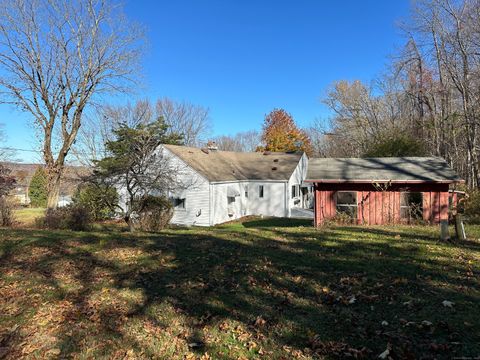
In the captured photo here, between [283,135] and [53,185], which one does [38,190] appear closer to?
[53,185]

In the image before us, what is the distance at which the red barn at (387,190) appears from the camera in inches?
613

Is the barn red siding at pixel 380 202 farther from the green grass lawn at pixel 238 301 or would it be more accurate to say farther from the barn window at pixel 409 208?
the green grass lawn at pixel 238 301

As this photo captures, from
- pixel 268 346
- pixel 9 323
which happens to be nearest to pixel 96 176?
pixel 9 323

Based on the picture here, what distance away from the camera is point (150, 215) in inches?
578

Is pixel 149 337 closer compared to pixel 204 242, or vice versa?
pixel 149 337

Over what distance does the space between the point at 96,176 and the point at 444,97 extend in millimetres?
26573

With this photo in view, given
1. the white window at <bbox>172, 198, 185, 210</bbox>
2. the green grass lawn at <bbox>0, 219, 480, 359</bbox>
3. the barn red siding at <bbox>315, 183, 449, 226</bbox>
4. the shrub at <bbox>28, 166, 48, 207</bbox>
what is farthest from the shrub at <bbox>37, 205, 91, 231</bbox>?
the shrub at <bbox>28, 166, 48, 207</bbox>

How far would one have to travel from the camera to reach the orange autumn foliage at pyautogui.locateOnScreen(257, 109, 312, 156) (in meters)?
44.8

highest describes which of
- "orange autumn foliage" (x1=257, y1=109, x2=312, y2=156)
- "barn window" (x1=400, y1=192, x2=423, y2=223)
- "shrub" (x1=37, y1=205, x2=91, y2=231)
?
"orange autumn foliage" (x1=257, y1=109, x2=312, y2=156)

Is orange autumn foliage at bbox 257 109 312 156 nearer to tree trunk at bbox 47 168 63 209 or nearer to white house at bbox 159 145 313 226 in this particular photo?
white house at bbox 159 145 313 226

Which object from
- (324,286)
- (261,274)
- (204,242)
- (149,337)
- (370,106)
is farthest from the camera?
(370,106)

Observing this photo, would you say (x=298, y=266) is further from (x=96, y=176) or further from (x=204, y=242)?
(x=96, y=176)

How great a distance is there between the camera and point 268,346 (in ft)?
12.8

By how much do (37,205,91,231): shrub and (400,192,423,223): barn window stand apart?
14.2 m
